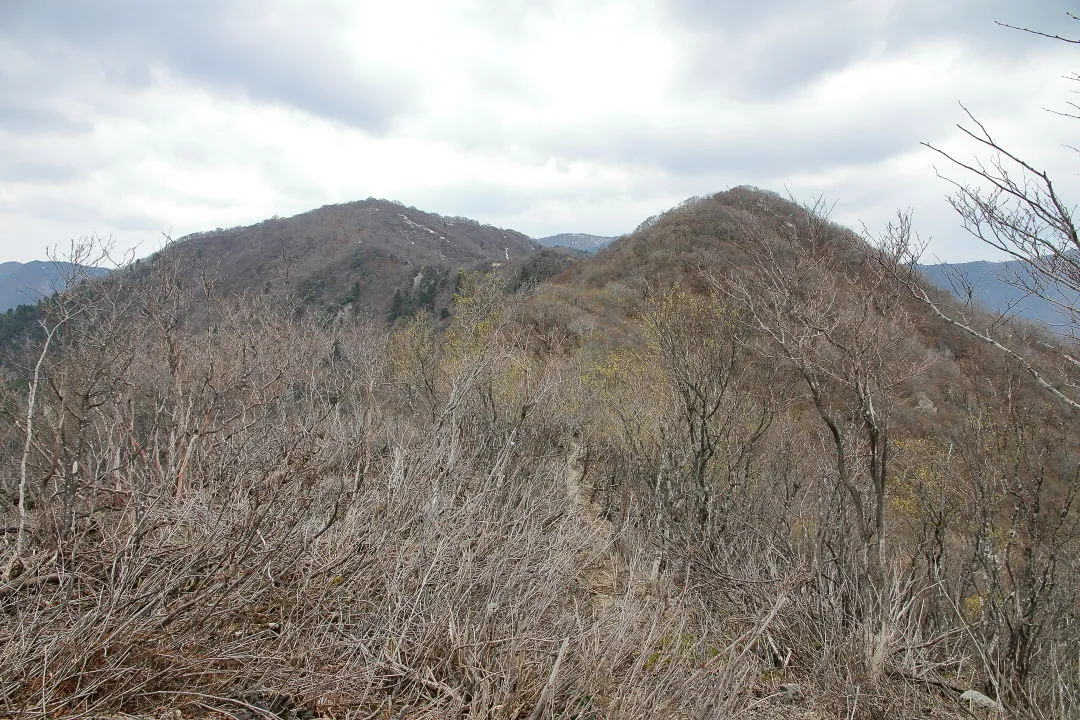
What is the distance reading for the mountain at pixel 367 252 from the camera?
6738cm

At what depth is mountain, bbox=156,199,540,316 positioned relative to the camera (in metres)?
67.4

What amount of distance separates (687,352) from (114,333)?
8.20m

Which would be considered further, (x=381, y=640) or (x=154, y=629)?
(x=381, y=640)

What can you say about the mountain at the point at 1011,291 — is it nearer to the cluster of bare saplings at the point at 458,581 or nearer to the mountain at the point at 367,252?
the cluster of bare saplings at the point at 458,581

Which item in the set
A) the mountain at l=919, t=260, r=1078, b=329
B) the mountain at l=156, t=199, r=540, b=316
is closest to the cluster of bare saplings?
the mountain at l=919, t=260, r=1078, b=329

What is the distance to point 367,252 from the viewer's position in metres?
97.5

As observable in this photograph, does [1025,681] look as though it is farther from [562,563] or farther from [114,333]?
[114,333]

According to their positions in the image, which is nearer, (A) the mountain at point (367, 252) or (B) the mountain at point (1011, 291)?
(B) the mountain at point (1011, 291)

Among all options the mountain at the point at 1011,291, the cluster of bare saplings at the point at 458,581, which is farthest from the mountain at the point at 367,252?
the mountain at the point at 1011,291

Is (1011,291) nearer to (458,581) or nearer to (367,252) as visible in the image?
(458,581)

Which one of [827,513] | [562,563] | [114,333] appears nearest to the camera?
[562,563]

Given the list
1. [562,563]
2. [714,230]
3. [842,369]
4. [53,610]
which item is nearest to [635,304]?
[714,230]

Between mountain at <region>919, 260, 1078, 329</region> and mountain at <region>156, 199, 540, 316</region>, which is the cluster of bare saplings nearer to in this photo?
mountain at <region>919, 260, 1078, 329</region>

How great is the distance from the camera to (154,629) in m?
2.41
